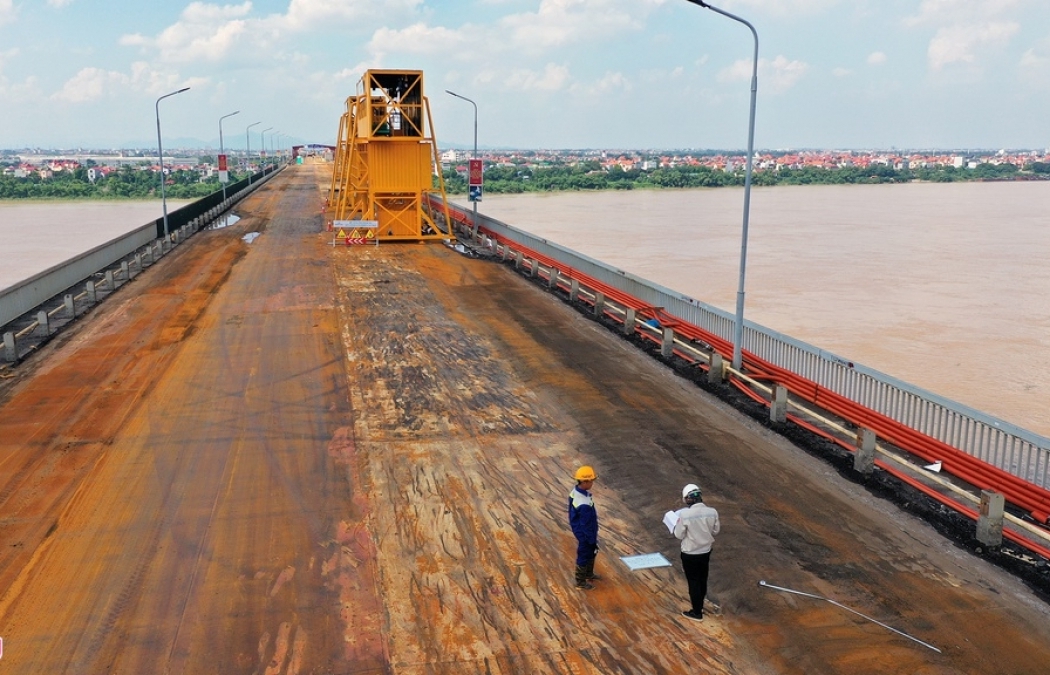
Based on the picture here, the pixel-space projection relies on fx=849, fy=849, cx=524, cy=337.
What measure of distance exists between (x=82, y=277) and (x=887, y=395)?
74.0 ft

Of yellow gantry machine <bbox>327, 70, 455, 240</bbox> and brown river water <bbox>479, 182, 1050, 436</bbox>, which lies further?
yellow gantry machine <bbox>327, 70, 455, 240</bbox>

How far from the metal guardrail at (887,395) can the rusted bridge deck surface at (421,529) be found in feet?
6.07

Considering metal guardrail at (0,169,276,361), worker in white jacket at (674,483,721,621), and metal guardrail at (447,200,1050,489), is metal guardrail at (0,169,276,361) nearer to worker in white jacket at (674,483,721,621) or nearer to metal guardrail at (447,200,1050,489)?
metal guardrail at (447,200,1050,489)

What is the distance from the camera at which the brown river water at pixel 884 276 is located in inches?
834

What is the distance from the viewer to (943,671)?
22.9 feet

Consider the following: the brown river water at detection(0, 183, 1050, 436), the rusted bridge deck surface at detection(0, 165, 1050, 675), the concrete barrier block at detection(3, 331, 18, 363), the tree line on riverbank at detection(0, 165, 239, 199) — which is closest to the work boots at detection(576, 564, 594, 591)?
the rusted bridge deck surface at detection(0, 165, 1050, 675)

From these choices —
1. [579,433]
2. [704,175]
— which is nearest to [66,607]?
[579,433]

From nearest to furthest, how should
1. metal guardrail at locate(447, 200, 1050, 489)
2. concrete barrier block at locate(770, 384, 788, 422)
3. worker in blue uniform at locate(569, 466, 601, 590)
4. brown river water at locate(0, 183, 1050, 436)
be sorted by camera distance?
1. worker in blue uniform at locate(569, 466, 601, 590)
2. metal guardrail at locate(447, 200, 1050, 489)
3. concrete barrier block at locate(770, 384, 788, 422)
4. brown river water at locate(0, 183, 1050, 436)

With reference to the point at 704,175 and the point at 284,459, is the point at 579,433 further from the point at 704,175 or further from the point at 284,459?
the point at 704,175

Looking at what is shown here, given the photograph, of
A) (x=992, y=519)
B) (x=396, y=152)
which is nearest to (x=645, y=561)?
(x=992, y=519)

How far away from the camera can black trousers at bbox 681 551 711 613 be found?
7.55m

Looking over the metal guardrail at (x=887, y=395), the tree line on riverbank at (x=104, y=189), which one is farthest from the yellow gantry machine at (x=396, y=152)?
the tree line on riverbank at (x=104, y=189)

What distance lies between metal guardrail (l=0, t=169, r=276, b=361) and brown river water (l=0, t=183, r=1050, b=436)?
6626 mm

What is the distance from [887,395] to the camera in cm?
1331
